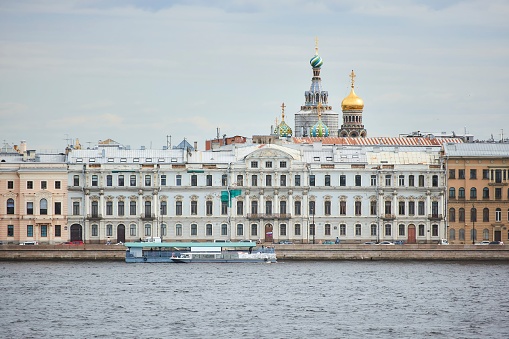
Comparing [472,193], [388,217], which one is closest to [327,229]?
A: [388,217]

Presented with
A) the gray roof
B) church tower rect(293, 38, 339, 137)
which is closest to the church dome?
church tower rect(293, 38, 339, 137)

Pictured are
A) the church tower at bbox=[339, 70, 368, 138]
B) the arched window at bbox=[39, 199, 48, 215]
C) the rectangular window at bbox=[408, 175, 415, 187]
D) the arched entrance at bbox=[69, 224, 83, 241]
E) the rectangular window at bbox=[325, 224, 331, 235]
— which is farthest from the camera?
the church tower at bbox=[339, 70, 368, 138]

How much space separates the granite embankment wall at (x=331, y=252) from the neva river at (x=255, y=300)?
1.62 metres

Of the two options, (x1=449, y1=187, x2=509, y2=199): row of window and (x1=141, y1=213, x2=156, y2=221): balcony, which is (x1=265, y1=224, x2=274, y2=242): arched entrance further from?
(x1=449, y1=187, x2=509, y2=199): row of window

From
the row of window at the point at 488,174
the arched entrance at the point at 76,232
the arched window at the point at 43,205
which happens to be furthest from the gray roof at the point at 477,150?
the arched window at the point at 43,205

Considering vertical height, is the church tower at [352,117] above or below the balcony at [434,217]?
above

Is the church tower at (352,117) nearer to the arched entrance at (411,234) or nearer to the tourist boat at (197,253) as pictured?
the arched entrance at (411,234)

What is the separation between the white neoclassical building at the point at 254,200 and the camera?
10419 cm

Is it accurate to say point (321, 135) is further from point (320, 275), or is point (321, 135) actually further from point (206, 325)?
point (206, 325)

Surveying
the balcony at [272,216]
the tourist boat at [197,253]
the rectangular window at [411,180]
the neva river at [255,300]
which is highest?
the rectangular window at [411,180]

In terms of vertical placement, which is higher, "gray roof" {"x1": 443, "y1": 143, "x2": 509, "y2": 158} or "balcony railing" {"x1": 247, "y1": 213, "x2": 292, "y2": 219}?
"gray roof" {"x1": 443, "y1": 143, "x2": 509, "y2": 158}

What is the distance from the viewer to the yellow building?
10556 cm

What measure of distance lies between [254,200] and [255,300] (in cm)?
2974

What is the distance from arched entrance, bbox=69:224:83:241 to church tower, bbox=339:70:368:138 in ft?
242
